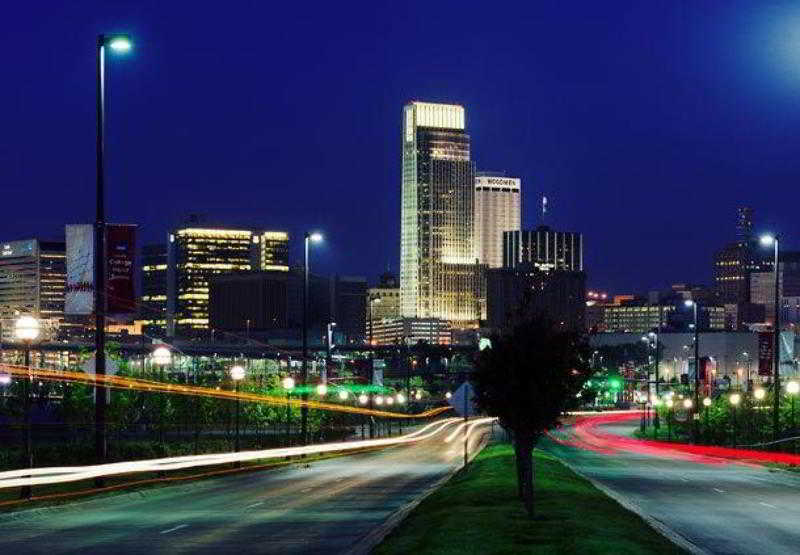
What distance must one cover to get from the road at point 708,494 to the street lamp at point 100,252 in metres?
15.2

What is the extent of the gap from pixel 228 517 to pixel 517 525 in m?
9.17

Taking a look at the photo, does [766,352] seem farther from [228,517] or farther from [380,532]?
[380,532]

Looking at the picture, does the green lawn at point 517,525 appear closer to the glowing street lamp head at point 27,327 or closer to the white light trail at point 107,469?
the white light trail at point 107,469

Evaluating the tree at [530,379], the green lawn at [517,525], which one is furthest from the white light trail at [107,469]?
the tree at [530,379]

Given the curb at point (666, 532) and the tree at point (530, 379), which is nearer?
the curb at point (666, 532)

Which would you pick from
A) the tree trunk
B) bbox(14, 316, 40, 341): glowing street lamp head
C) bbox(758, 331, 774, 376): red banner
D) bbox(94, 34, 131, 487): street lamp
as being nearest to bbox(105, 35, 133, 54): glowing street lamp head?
bbox(94, 34, 131, 487): street lamp

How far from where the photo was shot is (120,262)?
3944 cm

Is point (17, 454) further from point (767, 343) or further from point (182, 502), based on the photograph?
point (767, 343)

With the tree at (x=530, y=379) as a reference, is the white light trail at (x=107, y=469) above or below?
below

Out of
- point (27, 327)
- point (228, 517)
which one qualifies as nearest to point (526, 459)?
point (228, 517)

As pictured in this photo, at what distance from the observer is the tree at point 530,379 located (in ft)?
100

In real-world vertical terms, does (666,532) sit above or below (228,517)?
above

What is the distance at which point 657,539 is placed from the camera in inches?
1057

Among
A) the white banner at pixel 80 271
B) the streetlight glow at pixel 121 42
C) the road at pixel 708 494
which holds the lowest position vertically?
the road at pixel 708 494
